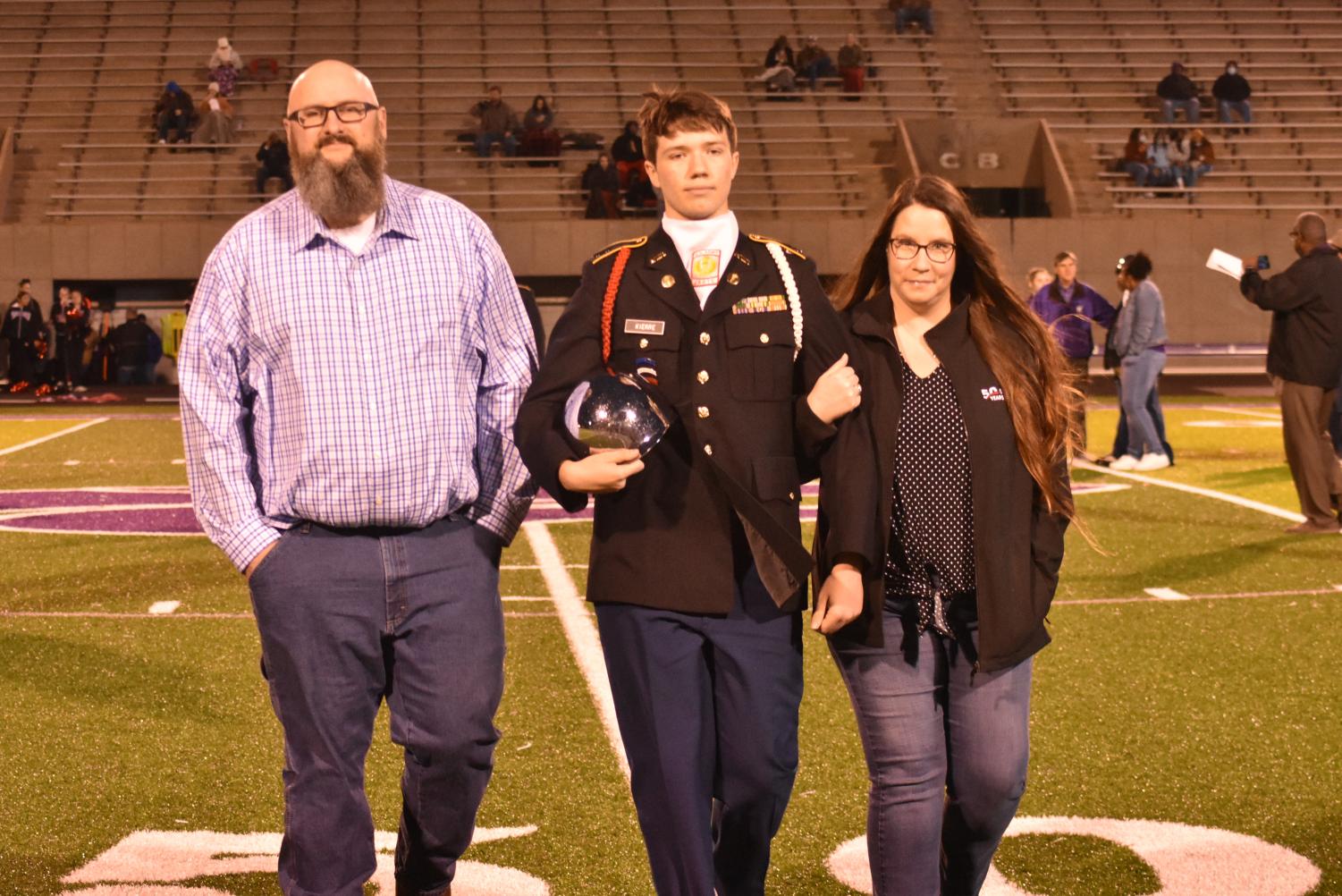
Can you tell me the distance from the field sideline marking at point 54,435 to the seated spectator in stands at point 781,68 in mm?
18620

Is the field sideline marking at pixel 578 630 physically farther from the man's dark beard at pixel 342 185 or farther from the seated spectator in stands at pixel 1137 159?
the seated spectator in stands at pixel 1137 159

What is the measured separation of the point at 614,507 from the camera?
378cm

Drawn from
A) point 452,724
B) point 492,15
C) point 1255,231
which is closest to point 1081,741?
point 452,724

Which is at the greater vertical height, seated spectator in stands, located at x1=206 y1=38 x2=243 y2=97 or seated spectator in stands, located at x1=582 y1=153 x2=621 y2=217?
seated spectator in stands, located at x1=206 y1=38 x2=243 y2=97

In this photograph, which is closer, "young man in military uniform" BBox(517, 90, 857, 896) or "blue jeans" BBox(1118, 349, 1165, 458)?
"young man in military uniform" BBox(517, 90, 857, 896)

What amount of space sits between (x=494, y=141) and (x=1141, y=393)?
21608mm

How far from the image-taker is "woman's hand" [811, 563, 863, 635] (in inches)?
147

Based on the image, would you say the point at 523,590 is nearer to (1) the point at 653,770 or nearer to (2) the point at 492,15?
(1) the point at 653,770

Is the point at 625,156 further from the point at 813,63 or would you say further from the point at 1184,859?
the point at 1184,859

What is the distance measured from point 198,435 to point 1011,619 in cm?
185

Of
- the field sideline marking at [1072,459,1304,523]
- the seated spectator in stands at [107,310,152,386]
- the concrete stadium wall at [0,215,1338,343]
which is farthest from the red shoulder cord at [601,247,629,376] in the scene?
the concrete stadium wall at [0,215,1338,343]

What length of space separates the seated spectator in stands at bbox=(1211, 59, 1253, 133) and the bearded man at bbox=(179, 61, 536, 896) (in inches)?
1405

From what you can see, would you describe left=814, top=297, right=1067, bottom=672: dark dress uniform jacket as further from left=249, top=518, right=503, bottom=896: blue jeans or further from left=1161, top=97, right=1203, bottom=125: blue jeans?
left=1161, top=97, right=1203, bottom=125: blue jeans

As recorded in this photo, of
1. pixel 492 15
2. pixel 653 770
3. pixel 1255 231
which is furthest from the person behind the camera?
pixel 492 15
